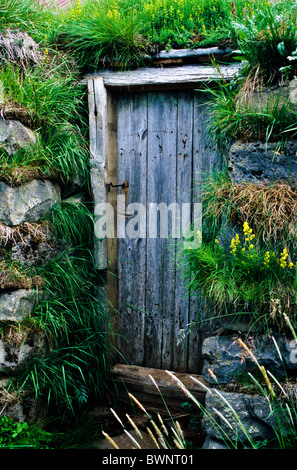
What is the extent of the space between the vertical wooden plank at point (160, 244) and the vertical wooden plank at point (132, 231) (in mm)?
60

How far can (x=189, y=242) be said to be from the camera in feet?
8.71

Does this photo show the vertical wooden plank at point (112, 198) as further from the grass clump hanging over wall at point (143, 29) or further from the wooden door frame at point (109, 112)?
the grass clump hanging over wall at point (143, 29)

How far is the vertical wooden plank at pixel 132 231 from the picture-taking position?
3.49m

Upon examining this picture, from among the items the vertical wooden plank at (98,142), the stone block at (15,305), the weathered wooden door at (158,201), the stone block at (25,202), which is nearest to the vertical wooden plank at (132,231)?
the weathered wooden door at (158,201)

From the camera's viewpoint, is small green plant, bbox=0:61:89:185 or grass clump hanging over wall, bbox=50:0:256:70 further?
grass clump hanging over wall, bbox=50:0:256:70

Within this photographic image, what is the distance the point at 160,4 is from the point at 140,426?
11.4ft

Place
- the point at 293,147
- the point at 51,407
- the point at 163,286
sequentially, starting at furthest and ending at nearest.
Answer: the point at 163,286 < the point at 51,407 < the point at 293,147

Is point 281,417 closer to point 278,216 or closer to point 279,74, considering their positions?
point 278,216

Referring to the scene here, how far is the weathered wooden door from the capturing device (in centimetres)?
333

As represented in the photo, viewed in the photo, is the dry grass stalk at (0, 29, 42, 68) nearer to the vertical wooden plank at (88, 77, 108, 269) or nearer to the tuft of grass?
the vertical wooden plank at (88, 77, 108, 269)

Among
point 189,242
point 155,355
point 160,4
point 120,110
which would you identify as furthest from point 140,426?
point 160,4

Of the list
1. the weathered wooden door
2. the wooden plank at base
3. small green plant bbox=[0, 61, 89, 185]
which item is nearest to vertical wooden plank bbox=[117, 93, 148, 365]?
the weathered wooden door

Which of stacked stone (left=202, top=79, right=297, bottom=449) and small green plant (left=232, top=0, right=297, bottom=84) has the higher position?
small green plant (left=232, top=0, right=297, bottom=84)
